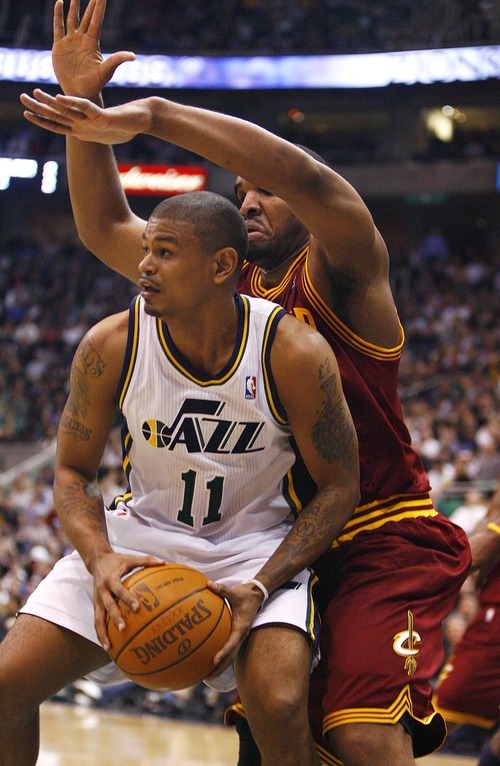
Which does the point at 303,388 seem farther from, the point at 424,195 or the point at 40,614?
the point at 424,195

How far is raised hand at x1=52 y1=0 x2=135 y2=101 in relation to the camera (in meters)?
3.27

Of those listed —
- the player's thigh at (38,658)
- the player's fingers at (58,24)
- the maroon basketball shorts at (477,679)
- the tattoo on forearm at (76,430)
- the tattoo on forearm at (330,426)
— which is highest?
the player's fingers at (58,24)

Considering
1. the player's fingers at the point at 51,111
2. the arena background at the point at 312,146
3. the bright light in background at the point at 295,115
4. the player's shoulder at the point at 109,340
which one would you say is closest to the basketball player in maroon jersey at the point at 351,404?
the player's fingers at the point at 51,111

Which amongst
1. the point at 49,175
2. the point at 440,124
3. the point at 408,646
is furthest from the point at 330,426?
the point at 440,124

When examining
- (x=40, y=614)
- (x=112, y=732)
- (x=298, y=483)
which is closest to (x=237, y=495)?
(x=298, y=483)

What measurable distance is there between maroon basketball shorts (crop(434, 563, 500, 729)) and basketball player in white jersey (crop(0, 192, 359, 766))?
182 centimetres

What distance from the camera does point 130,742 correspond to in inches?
296

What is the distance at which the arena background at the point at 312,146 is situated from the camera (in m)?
17.4

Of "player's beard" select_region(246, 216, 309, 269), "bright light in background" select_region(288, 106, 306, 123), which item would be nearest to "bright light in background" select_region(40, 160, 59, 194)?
"bright light in background" select_region(288, 106, 306, 123)

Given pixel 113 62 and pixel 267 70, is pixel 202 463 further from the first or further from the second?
pixel 267 70

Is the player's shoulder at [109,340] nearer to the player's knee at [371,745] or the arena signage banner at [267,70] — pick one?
the player's knee at [371,745]

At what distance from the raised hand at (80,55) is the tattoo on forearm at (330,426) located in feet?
3.71

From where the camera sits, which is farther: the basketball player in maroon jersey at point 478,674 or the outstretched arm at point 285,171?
the basketball player in maroon jersey at point 478,674

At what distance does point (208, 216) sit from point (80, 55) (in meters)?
0.65
